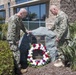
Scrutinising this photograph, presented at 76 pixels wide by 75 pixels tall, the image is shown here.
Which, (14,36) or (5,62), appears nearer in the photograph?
(5,62)

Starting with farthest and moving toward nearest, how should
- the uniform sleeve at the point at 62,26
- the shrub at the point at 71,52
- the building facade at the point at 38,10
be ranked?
1. the building facade at the point at 38,10
2. the uniform sleeve at the point at 62,26
3. the shrub at the point at 71,52

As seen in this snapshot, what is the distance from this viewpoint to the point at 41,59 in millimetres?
8406

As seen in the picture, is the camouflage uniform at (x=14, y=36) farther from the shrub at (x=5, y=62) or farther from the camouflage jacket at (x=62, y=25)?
the camouflage jacket at (x=62, y=25)

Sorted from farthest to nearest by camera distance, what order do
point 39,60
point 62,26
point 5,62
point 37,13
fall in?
1. point 37,13
2. point 39,60
3. point 62,26
4. point 5,62

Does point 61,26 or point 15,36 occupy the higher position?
point 61,26

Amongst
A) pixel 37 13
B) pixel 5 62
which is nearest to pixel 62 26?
pixel 5 62

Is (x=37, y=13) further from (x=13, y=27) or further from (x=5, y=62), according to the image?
(x=5, y=62)

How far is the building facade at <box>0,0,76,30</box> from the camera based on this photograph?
13055 mm

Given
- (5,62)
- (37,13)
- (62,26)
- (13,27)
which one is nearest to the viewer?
(5,62)

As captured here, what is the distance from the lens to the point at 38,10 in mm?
26375

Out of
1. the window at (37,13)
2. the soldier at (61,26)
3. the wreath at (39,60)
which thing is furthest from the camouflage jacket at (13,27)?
the window at (37,13)

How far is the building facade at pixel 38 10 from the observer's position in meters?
13.1

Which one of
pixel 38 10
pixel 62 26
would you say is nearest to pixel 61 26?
pixel 62 26

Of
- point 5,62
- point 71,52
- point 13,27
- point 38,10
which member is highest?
point 38,10
